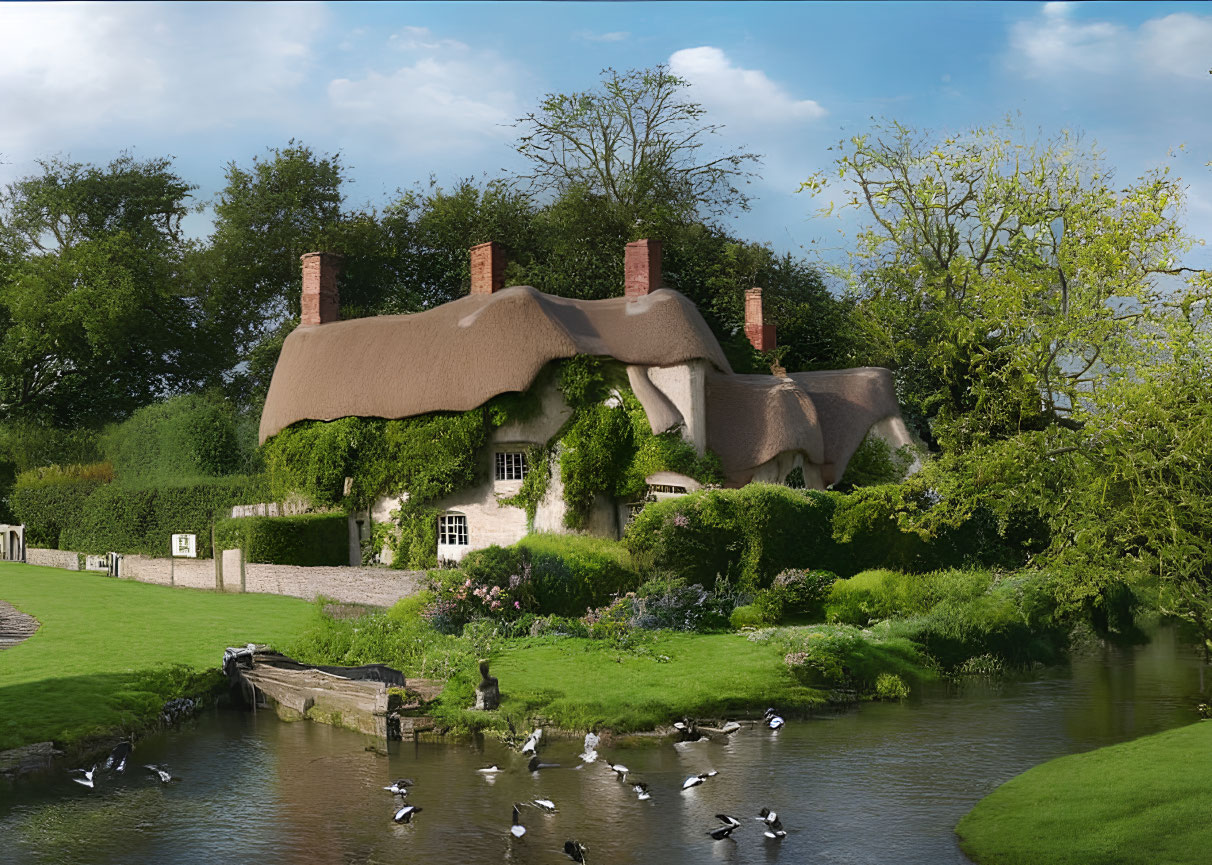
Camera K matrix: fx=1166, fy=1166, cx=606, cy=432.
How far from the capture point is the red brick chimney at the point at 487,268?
3216cm

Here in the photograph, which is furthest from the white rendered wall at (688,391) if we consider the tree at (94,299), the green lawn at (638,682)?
the tree at (94,299)

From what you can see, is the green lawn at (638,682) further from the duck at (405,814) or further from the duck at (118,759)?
the duck at (118,759)

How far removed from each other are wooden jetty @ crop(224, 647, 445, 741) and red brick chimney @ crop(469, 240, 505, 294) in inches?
632

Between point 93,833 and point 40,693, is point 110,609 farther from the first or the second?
point 93,833

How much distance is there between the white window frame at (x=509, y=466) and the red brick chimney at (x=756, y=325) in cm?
1188

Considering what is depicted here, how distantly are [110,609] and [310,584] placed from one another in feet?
13.5

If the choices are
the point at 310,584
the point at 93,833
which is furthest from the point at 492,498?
the point at 93,833

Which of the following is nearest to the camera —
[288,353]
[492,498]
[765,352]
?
[492,498]

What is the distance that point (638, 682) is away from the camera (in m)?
17.1

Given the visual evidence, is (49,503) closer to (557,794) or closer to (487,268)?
(487,268)

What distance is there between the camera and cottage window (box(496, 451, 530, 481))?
98.0ft

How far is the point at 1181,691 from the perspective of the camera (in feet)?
62.9

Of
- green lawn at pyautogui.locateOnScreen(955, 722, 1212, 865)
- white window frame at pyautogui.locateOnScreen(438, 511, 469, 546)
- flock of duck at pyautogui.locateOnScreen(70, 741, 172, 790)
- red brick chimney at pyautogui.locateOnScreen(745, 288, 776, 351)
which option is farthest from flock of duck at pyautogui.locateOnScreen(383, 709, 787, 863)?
red brick chimney at pyautogui.locateOnScreen(745, 288, 776, 351)

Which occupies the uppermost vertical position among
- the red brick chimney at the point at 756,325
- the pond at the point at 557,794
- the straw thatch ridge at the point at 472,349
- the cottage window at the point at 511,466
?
the red brick chimney at the point at 756,325
